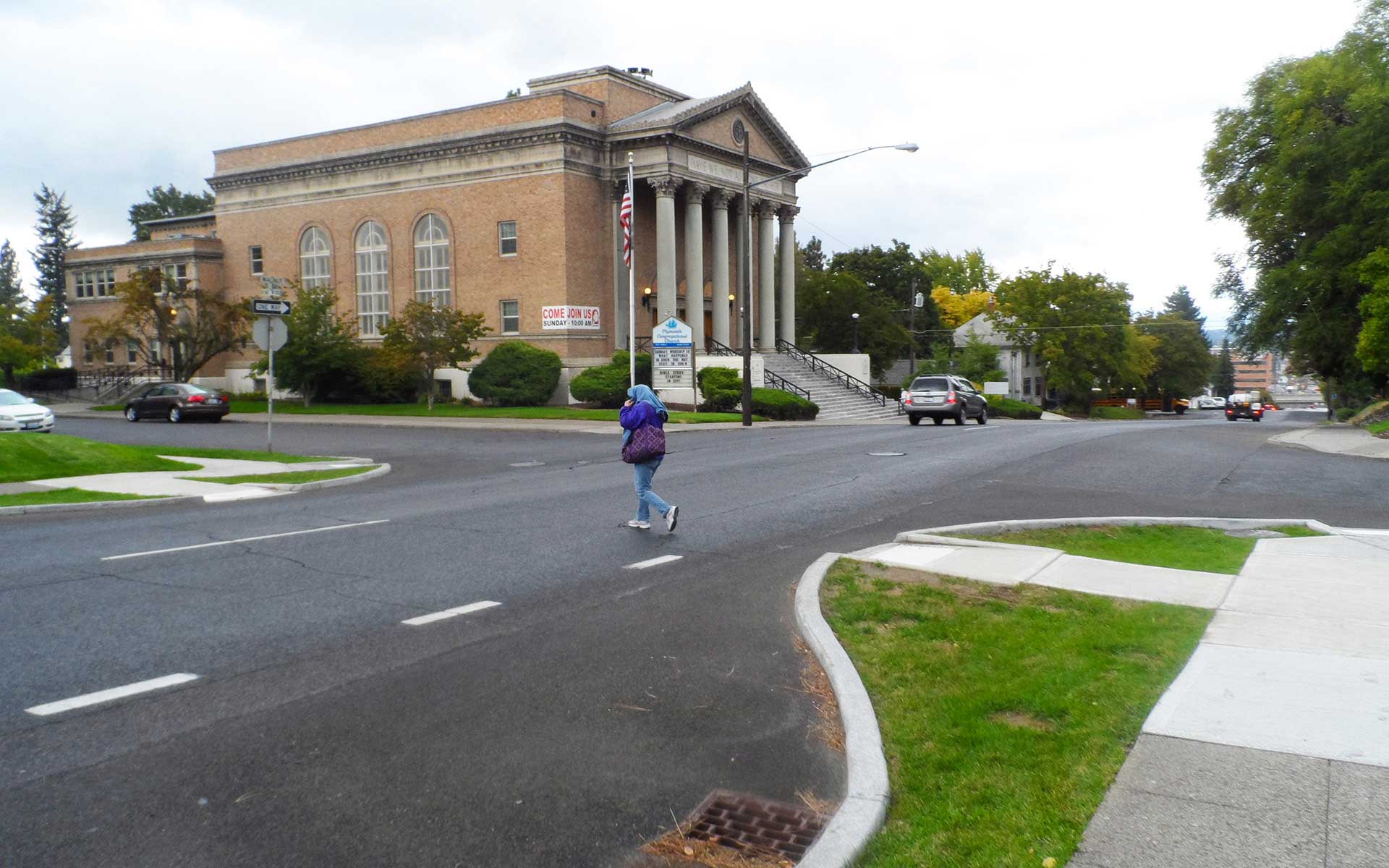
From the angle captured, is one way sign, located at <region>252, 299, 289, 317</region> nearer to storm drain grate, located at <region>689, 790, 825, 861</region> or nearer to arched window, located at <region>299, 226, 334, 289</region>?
storm drain grate, located at <region>689, 790, 825, 861</region>

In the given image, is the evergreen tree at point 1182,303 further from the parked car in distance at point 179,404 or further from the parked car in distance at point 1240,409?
the parked car in distance at point 179,404

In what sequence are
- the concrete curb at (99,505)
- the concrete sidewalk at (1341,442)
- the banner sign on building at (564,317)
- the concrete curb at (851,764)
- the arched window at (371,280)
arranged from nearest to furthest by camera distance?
the concrete curb at (851,764) < the concrete curb at (99,505) < the concrete sidewalk at (1341,442) < the banner sign on building at (564,317) < the arched window at (371,280)

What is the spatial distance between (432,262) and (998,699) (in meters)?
45.1

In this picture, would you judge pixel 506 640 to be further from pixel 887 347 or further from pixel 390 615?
pixel 887 347

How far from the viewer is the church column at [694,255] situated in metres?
45.6

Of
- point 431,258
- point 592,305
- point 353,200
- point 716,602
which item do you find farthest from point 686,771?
point 353,200

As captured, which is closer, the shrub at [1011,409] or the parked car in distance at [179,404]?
the parked car in distance at [179,404]

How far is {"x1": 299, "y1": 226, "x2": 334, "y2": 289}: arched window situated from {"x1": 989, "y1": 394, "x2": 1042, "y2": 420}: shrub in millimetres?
34423

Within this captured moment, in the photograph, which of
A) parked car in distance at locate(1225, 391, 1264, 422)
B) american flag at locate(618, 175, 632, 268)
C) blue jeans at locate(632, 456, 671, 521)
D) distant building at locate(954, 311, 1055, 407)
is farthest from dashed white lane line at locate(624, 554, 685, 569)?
distant building at locate(954, 311, 1055, 407)

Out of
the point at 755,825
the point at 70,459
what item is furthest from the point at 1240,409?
the point at 755,825

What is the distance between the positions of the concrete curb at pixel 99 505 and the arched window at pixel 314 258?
37.9 metres

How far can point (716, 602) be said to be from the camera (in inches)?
323

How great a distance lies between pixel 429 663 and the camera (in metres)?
6.52

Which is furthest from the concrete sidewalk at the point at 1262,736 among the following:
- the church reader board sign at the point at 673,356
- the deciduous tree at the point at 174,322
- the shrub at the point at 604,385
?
the deciduous tree at the point at 174,322
